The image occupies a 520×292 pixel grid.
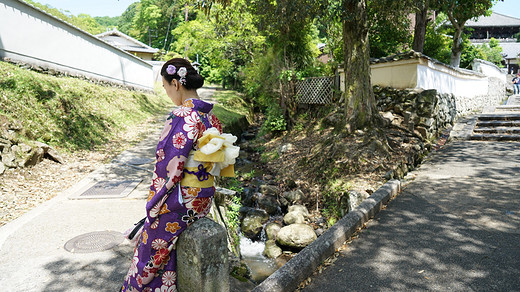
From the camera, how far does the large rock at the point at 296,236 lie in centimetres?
618

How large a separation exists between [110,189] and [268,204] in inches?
147

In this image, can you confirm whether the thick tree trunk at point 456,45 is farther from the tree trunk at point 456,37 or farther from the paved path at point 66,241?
the paved path at point 66,241

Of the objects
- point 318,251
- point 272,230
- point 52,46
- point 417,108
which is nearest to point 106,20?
point 52,46

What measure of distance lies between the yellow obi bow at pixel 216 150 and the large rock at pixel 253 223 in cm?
506

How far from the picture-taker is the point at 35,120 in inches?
302

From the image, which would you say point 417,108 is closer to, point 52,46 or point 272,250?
point 272,250

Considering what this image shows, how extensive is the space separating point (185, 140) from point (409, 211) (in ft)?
14.0

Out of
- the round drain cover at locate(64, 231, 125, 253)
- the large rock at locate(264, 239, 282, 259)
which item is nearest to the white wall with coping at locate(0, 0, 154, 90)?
the round drain cover at locate(64, 231, 125, 253)

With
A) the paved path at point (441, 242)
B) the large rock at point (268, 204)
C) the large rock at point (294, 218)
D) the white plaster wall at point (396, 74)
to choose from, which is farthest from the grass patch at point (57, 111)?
the white plaster wall at point (396, 74)

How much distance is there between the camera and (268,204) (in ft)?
27.0

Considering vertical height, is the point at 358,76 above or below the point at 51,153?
above

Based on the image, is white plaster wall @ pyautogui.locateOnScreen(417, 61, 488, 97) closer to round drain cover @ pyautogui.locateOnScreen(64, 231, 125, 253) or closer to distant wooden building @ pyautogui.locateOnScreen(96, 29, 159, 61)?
round drain cover @ pyautogui.locateOnScreen(64, 231, 125, 253)

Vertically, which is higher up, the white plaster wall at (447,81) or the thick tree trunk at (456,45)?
the thick tree trunk at (456,45)

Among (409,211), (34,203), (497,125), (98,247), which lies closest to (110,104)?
(34,203)
